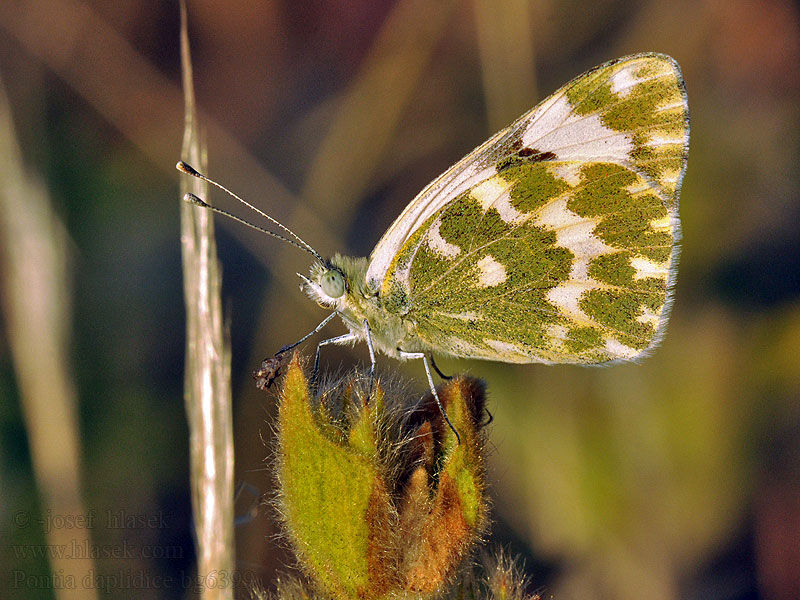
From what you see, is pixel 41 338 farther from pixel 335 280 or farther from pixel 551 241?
pixel 551 241

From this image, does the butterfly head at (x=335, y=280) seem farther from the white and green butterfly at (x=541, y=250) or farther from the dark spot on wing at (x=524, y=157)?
the dark spot on wing at (x=524, y=157)

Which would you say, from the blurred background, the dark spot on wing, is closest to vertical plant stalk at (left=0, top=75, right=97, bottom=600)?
the blurred background

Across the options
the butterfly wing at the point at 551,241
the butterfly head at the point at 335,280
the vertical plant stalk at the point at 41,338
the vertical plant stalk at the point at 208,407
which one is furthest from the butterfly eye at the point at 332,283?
the vertical plant stalk at the point at 41,338

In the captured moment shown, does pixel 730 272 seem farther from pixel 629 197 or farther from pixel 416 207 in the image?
pixel 416 207

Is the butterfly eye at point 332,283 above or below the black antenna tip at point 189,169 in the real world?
below

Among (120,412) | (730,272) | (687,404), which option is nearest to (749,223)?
(730,272)

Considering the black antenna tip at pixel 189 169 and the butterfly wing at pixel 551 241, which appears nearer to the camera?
the black antenna tip at pixel 189 169

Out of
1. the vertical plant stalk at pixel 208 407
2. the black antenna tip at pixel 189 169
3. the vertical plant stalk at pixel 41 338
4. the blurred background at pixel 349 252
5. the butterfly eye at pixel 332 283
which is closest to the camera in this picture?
the vertical plant stalk at pixel 208 407

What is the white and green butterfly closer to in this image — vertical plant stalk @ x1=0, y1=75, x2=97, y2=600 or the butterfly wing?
the butterfly wing
